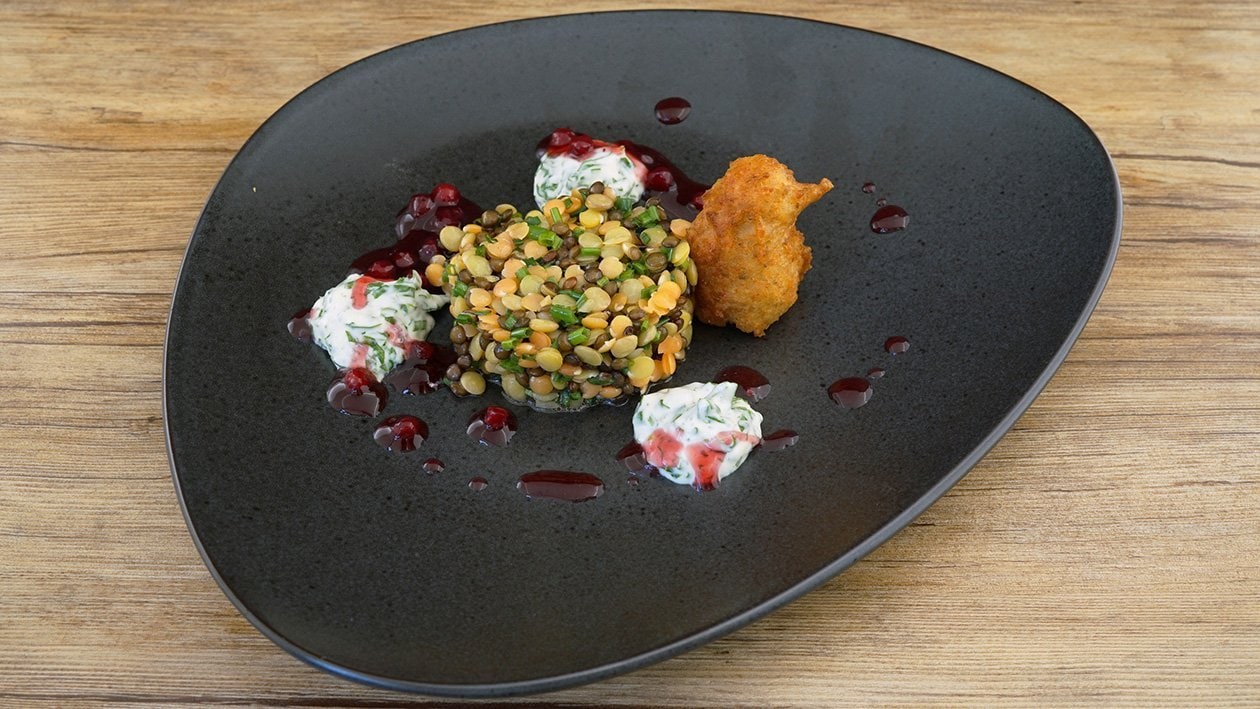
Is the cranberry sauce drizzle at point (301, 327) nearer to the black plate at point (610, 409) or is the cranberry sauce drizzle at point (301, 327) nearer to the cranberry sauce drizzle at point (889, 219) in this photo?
the black plate at point (610, 409)

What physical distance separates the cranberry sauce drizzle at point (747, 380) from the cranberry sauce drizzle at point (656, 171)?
2.28 feet

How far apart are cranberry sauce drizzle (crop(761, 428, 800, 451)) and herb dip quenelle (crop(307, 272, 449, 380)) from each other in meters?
1.19

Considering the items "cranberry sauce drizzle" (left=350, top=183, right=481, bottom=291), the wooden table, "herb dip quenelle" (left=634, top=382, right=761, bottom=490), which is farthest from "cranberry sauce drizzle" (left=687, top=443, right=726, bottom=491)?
"cranberry sauce drizzle" (left=350, top=183, right=481, bottom=291)

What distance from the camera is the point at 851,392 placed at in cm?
373

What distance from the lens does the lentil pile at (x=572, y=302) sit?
3.60 metres

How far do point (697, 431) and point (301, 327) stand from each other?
4.51 feet

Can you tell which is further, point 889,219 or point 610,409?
point 889,219

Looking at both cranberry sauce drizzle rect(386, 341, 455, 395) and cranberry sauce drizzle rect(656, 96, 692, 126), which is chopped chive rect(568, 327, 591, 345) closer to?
cranberry sauce drizzle rect(386, 341, 455, 395)

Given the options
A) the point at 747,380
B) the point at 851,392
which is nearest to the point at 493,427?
the point at 747,380

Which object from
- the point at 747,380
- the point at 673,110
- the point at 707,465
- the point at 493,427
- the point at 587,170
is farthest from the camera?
the point at 673,110

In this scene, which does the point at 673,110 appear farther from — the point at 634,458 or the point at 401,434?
the point at 401,434

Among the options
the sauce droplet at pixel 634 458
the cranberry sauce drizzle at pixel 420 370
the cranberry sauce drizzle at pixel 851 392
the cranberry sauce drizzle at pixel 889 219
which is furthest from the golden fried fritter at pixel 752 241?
the cranberry sauce drizzle at pixel 420 370

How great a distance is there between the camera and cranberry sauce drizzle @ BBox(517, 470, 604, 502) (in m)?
3.50

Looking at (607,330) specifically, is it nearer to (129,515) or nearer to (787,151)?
(787,151)
